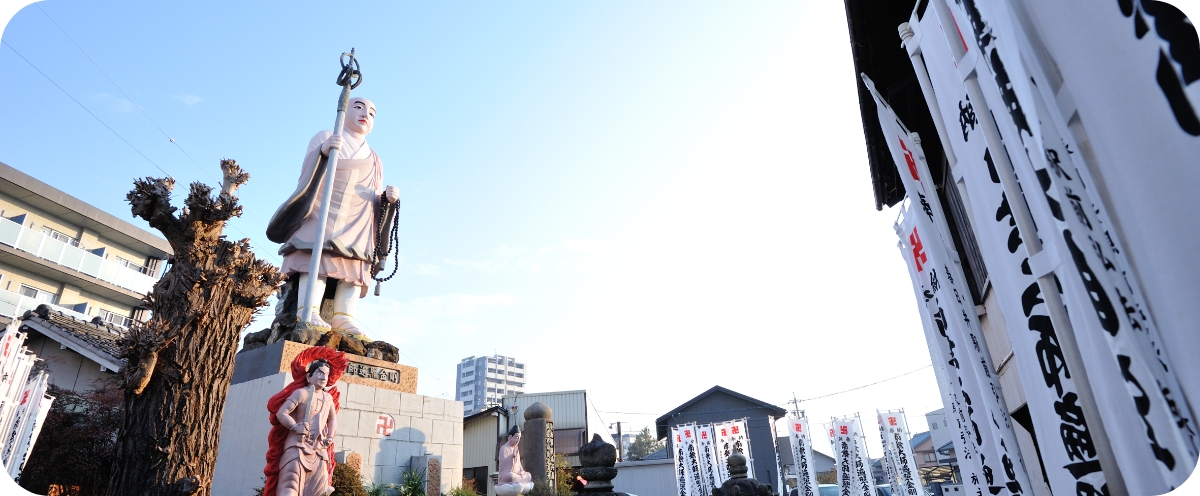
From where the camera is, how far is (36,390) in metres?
9.33

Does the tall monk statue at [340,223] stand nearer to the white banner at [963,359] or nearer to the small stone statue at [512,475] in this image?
the small stone statue at [512,475]

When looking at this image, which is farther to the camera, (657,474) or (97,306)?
(657,474)

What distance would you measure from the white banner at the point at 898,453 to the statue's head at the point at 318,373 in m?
16.3

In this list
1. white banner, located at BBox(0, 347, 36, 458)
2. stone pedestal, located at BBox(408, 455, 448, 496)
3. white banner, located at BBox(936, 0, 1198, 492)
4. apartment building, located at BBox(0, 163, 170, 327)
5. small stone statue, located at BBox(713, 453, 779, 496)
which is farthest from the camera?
apartment building, located at BBox(0, 163, 170, 327)

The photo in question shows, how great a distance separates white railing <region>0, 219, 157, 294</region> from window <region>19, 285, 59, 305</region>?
122 centimetres

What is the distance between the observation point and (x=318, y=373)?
650cm

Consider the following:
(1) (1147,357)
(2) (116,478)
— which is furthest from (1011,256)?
(2) (116,478)

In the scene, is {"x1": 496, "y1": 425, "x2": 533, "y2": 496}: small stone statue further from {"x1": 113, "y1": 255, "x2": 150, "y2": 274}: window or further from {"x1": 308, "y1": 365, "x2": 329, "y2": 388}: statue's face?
{"x1": 113, "y1": 255, "x2": 150, "y2": 274}: window

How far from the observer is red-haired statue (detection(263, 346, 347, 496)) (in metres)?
5.96

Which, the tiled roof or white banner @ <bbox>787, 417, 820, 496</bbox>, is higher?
the tiled roof

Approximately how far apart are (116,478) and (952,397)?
26.4 feet

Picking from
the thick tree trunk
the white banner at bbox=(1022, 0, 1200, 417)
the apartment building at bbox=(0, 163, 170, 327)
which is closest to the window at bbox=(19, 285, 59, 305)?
the apartment building at bbox=(0, 163, 170, 327)

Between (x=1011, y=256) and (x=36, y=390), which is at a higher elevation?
(x=36, y=390)

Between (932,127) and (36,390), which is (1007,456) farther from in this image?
(36,390)
